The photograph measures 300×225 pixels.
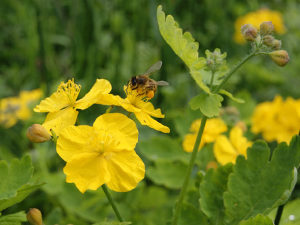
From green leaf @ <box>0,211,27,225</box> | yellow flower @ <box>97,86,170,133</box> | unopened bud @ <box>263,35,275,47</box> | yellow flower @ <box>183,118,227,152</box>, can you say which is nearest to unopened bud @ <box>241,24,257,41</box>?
unopened bud @ <box>263,35,275,47</box>

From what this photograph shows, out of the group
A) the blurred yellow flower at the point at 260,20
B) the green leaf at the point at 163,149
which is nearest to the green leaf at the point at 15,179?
the green leaf at the point at 163,149

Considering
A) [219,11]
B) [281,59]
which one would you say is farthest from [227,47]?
[281,59]

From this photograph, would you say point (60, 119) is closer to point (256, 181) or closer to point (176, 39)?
point (176, 39)

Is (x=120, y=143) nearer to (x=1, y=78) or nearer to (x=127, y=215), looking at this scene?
(x=127, y=215)

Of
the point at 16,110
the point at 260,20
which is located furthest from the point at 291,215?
the point at 260,20

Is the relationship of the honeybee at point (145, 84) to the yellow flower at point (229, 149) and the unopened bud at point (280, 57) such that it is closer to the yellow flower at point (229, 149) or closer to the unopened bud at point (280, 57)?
the unopened bud at point (280, 57)

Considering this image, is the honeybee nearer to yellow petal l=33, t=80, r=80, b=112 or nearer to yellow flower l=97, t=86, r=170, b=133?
yellow flower l=97, t=86, r=170, b=133
